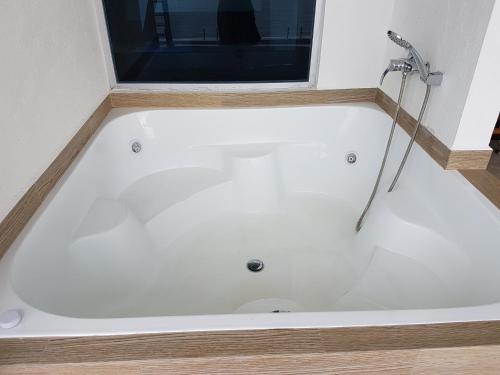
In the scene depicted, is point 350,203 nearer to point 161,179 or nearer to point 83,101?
point 161,179

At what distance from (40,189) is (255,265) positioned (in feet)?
3.17

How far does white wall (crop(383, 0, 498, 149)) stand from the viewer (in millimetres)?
1262

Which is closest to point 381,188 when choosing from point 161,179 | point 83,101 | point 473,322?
point 473,322

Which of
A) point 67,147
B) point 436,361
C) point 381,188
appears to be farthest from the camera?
point 381,188

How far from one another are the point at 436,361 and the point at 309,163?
1.40 m

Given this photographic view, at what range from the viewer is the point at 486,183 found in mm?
1359

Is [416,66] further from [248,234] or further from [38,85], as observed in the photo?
[38,85]

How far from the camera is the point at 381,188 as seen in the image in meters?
1.89

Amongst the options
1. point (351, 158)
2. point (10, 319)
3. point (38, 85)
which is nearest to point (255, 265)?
point (351, 158)

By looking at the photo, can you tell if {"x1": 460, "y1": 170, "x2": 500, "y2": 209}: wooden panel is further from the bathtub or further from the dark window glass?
the dark window glass

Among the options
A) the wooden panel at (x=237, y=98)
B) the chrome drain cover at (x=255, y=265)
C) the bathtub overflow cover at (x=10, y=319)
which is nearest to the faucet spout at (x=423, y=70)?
the wooden panel at (x=237, y=98)

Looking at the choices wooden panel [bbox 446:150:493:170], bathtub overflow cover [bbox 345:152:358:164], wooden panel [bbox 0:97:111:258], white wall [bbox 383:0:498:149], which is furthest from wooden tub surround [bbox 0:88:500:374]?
bathtub overflow cover [bbox 345:152:358:164]

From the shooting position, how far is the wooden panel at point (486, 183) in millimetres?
1286

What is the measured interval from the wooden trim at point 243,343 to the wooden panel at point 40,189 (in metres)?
0.37
